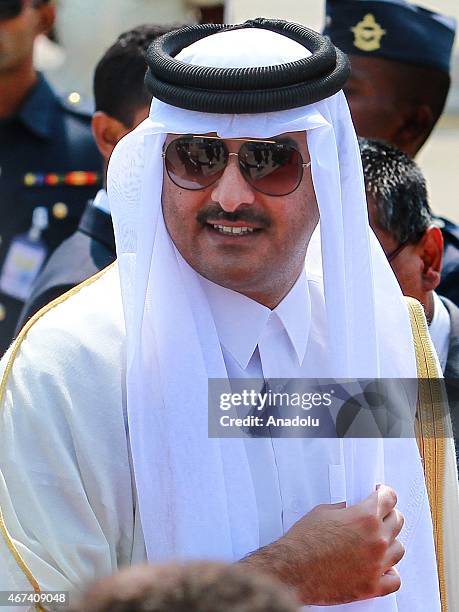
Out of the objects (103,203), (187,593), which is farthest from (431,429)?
(187,593)

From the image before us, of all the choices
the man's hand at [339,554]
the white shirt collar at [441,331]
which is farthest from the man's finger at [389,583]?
the white shirt collar at [441,331]

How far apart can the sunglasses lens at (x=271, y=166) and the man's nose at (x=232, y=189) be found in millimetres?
13

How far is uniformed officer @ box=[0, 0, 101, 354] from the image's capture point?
4.63 metres

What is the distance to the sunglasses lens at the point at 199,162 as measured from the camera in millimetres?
2600

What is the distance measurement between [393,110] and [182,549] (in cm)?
239

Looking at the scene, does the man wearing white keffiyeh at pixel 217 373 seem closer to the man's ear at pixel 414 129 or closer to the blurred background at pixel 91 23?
the man's ear at pixel 414 129

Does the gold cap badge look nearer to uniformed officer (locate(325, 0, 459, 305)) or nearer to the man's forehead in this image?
uniformed officer (locate(325, 0, 459, 305))

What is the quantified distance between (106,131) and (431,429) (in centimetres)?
175

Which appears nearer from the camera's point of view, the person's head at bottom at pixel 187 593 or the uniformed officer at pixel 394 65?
the person's head at bottom at pixel 187 593

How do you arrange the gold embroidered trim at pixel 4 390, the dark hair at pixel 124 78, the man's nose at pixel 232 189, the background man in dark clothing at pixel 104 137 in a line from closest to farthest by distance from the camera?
the gold embroidered trim at pixel 4 390 < the man's nose at pixel 232 189 < the background man in dark clothing at pixel 104 137 < the dark hair at pixel 124 78

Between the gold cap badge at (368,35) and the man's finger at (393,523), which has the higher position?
the gold cap badge at (368,35)

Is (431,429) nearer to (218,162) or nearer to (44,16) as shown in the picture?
(218,162)

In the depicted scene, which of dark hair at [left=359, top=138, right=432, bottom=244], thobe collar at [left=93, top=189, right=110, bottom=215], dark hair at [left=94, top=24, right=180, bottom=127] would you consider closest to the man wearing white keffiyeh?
dark hair at [left=359, top=138, right=432, bottom=244]

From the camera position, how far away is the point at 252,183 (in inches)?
103
